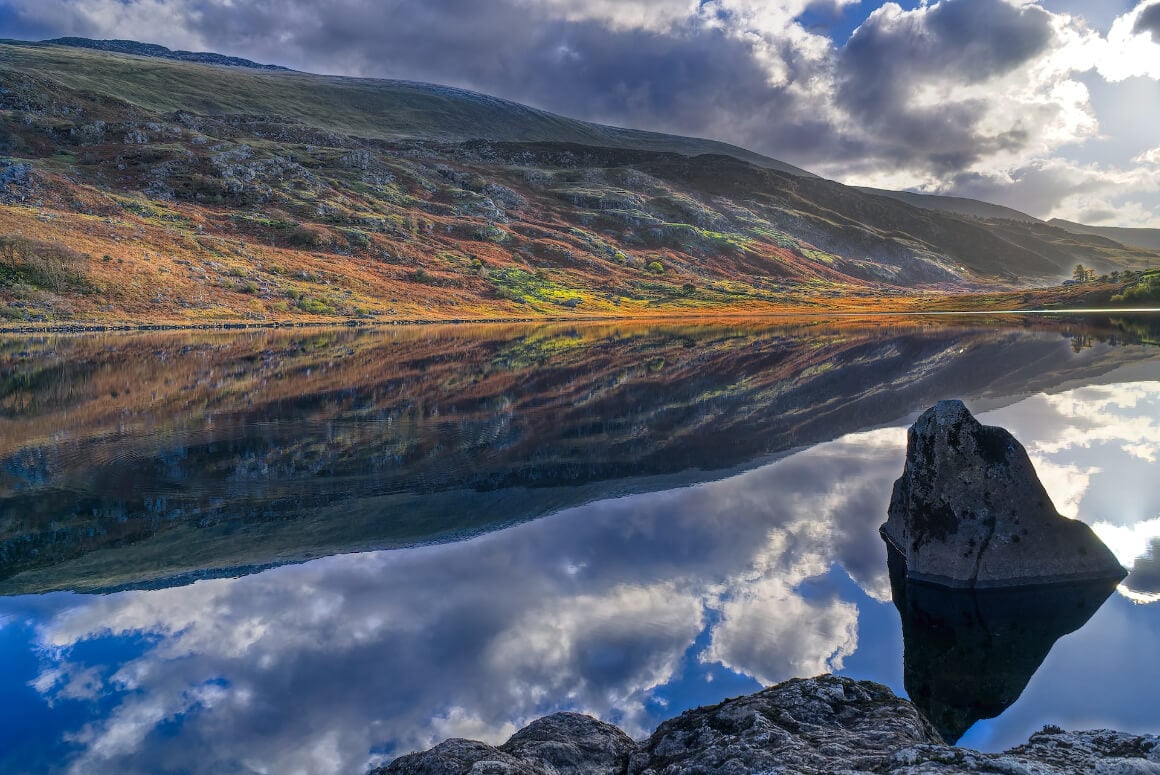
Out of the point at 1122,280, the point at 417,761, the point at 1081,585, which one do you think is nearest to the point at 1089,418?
the point at 1081,585

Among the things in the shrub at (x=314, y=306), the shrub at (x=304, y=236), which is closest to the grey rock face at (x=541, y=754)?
the shrub at (x=314, y=306)

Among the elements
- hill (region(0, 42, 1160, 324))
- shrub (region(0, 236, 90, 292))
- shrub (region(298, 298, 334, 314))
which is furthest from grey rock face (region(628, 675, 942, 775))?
shrub (region(298, 298, 334, 314))

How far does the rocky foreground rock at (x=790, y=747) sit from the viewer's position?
4.34 meters

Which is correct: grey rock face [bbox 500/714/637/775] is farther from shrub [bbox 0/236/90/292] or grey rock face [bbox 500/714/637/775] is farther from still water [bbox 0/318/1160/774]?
shrub [bbox 0/236/90/292]

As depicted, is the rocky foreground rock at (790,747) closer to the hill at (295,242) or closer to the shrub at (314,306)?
the hill at (295,242)

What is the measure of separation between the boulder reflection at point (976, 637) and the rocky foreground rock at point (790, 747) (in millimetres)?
2900

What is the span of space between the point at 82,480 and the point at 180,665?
12.3 metres

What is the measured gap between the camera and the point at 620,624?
36.0ft

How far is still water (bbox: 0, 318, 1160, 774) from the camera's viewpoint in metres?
8.72

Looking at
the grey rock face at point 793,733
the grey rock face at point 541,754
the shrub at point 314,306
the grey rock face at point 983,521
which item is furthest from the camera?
the shrub at point 314,306

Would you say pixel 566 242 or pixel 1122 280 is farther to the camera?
pixel 566 242

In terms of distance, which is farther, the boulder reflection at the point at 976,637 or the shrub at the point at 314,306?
the shrub at the point at 314,306

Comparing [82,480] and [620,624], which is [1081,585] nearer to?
[620,624]

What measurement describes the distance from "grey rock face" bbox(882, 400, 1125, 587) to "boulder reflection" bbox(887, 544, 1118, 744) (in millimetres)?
312
